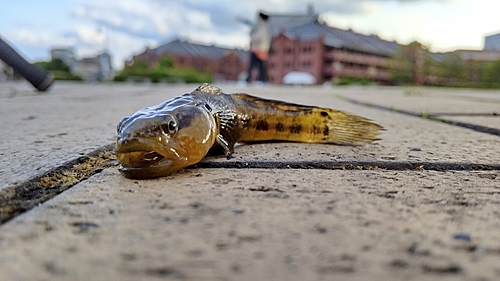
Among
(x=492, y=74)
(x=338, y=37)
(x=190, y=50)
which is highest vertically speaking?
(x=190, y=50)

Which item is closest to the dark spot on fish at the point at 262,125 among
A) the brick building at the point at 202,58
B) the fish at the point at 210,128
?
the fish at the point at 210,128

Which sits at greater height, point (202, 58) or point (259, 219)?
point (202, 58)

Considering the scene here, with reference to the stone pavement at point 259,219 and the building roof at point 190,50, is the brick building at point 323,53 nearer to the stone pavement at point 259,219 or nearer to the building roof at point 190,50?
the building roof at point 190,50

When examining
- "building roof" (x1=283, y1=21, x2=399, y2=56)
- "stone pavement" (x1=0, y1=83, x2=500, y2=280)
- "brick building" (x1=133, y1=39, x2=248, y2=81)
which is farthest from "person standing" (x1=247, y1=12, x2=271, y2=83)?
"brick building" (x1=133, y1=39, x2=248, y2=81)

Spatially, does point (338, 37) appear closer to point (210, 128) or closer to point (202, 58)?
point (202, 58)

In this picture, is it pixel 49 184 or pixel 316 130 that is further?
pixel 316 130

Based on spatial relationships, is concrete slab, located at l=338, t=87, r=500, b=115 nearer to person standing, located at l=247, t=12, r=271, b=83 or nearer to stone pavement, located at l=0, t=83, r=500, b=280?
stone pavement, located at l=0, t=83, r=500, b=280

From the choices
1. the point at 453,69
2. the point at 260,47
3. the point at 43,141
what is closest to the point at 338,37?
the point at 453,69
